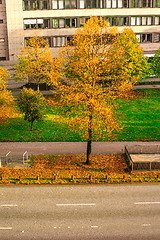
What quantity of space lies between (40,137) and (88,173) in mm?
10287

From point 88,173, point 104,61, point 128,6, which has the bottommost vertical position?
point 88,173

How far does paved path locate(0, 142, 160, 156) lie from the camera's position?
3047 centimetres

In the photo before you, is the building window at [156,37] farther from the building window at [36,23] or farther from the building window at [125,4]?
the building window at [36,23]

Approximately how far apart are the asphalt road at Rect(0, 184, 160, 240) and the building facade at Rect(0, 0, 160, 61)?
1637 inches

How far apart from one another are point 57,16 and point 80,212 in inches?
1829

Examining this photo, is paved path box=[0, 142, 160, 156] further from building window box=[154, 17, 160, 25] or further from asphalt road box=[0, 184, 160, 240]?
building window box=[154, 17, 160, 25]

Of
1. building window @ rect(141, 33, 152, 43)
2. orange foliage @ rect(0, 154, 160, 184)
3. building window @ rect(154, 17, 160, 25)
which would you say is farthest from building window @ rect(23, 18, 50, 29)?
orange foliage @ rect(0, 154, 160, 184)

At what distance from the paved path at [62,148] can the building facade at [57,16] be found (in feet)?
102

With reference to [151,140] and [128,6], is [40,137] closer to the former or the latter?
[151,140]

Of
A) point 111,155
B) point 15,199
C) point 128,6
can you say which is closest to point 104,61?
point 111,155

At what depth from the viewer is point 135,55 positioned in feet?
161

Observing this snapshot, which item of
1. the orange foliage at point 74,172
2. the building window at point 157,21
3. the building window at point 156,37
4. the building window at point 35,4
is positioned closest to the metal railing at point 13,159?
the orange foliage at point 74,172

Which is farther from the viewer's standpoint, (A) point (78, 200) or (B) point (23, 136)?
(B) point (23, 136)

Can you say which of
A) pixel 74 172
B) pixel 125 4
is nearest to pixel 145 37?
pixel 125 4
